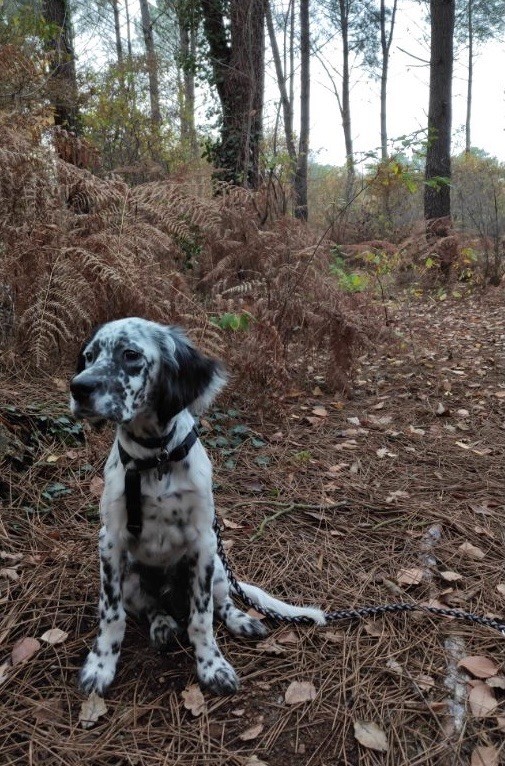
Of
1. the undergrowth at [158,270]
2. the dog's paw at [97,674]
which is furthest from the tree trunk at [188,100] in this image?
the dog's paw at [97,674]

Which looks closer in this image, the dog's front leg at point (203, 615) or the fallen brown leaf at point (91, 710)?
the fallen brown leaf at point (91, 710)

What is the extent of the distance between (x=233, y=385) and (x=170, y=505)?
254cm

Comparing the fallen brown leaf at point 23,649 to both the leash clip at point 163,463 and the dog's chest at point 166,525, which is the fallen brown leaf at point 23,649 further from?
the leash clip at point 163,463

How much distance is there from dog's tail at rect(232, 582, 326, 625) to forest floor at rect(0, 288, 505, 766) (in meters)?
0.06

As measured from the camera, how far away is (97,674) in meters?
2.02

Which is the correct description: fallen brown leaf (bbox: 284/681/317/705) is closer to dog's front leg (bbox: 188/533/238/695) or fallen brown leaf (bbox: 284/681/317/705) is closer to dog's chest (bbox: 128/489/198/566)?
dog's front leg (bbox: 188/533/238/695)

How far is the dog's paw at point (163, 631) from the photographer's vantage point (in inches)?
86.8

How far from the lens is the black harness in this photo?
6.64 feet

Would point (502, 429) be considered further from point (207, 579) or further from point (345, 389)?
point (207, 579)

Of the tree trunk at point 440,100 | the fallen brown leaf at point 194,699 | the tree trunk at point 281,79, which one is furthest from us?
the tree trunk at point 440,100

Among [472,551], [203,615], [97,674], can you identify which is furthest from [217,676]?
[472,551]

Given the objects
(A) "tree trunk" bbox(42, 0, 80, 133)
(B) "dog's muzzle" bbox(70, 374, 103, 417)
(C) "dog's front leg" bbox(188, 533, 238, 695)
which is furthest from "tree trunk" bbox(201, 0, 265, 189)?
(C) "dog's front leg" bbox(188, 533, 238, 695)

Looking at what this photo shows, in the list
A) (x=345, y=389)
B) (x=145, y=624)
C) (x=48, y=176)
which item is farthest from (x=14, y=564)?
(x=345, y=389)

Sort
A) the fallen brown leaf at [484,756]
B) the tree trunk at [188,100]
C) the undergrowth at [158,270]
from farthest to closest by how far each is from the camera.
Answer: the tree trunk at [188,100], the undergrowth at [158,270], the fallen brown leaf at [484,756]
